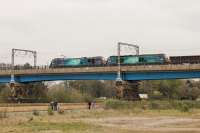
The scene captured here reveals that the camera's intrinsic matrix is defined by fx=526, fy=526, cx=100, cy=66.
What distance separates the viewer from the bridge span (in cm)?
11581

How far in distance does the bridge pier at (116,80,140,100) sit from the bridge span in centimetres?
211

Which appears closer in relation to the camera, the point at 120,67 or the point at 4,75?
the point at 120,67

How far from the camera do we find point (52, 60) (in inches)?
5753

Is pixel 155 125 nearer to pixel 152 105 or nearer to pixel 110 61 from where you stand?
pixel 152 105

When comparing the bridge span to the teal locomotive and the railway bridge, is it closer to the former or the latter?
the railway bridge

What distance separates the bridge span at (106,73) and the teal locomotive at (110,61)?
3223 millimetres

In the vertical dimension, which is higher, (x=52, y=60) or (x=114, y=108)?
(x=52, y=60)

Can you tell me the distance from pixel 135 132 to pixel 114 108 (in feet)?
146

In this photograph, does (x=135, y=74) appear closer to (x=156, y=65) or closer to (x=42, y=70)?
(x=156, y=65)

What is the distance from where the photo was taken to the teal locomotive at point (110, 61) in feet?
412

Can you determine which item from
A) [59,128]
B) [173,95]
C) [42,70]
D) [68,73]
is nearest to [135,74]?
[68,73]

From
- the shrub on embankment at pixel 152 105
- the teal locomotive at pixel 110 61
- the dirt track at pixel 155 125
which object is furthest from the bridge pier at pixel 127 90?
the dirt track at pixel 155 125

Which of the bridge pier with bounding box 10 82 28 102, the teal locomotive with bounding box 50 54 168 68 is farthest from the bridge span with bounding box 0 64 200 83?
the teal locomotive with bounding box 50 54 168 68

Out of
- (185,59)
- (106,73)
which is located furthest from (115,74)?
(185,59)
